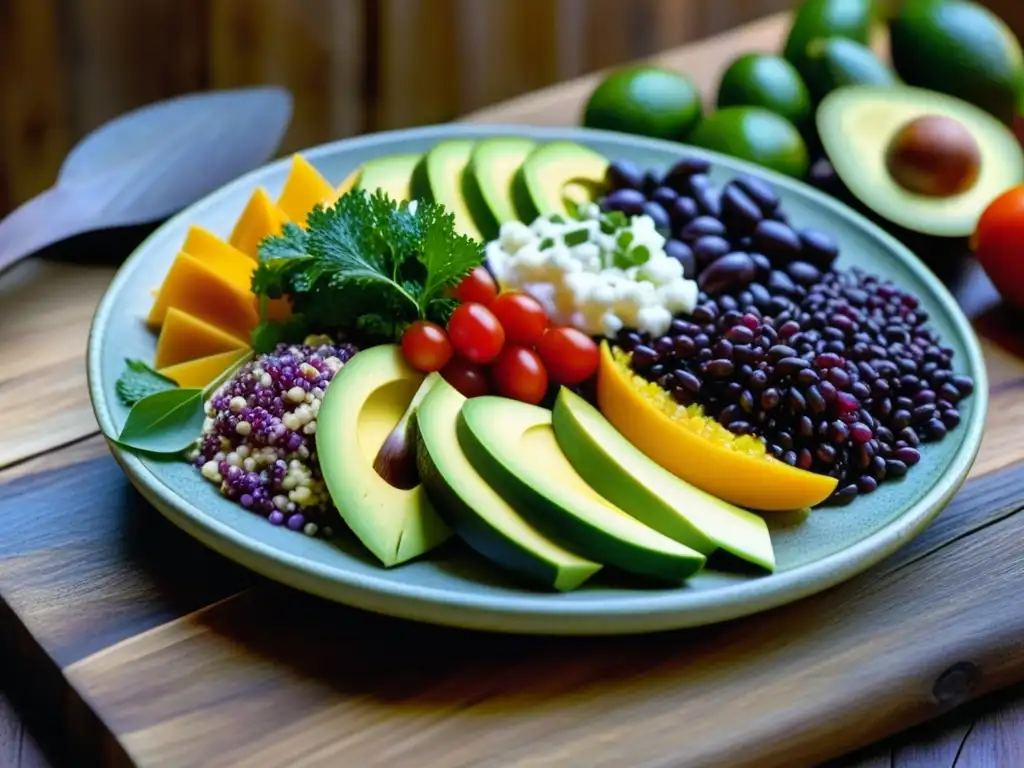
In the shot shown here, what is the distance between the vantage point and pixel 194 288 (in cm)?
150

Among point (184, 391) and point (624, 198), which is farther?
point (624, 198)

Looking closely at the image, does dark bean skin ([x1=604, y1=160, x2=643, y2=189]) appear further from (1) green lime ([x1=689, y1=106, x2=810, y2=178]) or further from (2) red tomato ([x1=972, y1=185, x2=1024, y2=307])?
(2) red tomato ([x1=972, y1=185, x2=1024, y2=307])

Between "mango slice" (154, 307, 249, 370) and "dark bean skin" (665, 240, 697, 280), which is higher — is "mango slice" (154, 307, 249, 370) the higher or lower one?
the lower one

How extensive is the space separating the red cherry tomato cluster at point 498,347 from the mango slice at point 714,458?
98 millimetres

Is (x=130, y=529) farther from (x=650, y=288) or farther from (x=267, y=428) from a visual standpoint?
(x=650, y=288)

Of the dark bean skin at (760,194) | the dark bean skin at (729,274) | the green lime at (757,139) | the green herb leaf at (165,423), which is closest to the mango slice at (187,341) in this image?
the green herb leaf at (165,423)

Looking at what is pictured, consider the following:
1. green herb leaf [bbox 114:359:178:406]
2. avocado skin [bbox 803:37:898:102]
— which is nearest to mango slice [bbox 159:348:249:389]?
green herb leaf [bbox 114:359:178:406]

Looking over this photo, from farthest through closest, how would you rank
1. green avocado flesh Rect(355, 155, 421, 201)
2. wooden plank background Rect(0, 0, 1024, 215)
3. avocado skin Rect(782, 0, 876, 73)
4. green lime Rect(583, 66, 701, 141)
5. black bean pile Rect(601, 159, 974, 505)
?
wooden plank background Rect(0, 0, 1024, 215) → avocado skin Rect(782, 0, 876, 73) → green lime Rect(583, 66, 701, 141) → green avocado flesh Rect(355, 155, 421, 201) → black bean pile Rect(601, 159, 974, 505)

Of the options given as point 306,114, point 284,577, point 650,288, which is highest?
point 650,288

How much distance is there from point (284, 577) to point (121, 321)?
0.51 metres

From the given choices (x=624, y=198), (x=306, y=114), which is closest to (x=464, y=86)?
(x=306, y=114)

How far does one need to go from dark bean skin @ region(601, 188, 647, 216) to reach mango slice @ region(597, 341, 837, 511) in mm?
396

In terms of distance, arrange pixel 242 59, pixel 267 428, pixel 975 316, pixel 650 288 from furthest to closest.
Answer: pixel 242 59 → pixel 975 316 → pixel 650 288 → pixel 267 428

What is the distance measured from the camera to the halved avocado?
187cm
